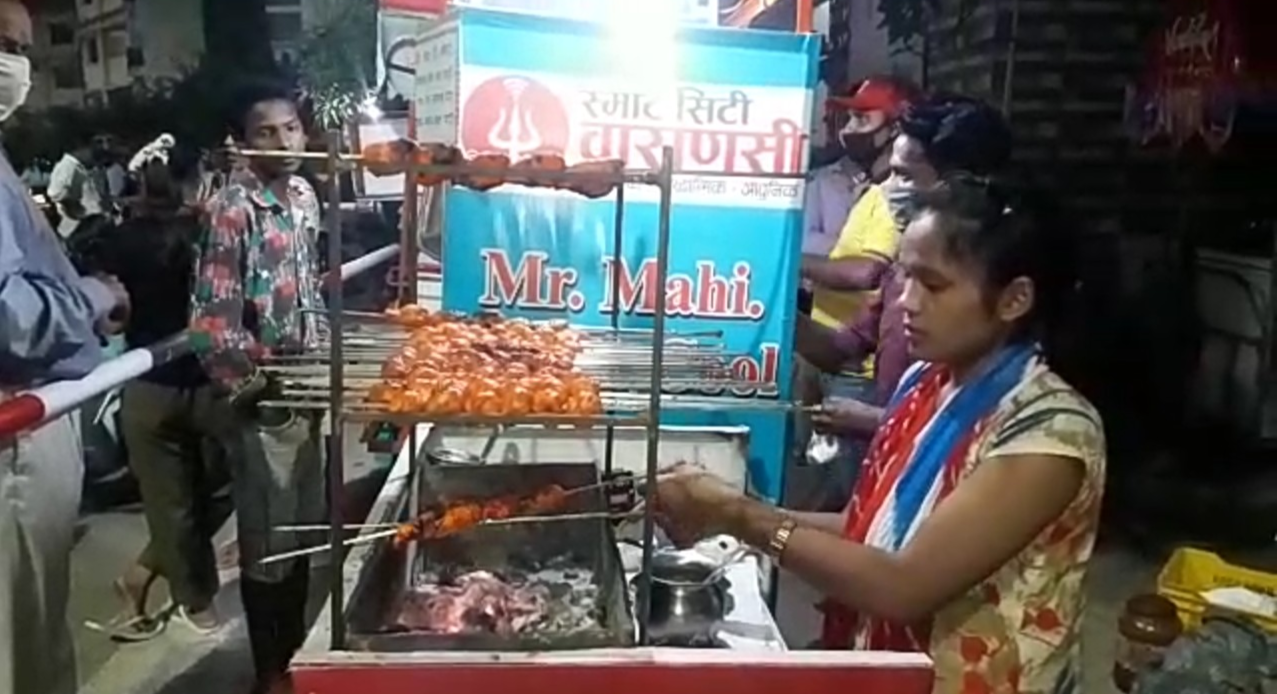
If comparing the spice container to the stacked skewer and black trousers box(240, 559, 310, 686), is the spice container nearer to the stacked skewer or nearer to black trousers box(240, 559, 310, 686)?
the stacked skewer

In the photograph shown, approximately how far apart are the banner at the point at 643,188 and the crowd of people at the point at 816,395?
0.30 m

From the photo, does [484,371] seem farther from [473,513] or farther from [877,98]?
[877,98]

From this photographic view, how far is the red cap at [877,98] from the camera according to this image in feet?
11.9

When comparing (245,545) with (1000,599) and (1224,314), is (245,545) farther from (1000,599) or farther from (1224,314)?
(1224,314)

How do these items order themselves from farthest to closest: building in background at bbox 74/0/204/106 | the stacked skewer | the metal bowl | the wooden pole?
1. building in background at bbox 74/0/204/106
2. the wooden pole
3. the metal bowl
4. the stacked skewer

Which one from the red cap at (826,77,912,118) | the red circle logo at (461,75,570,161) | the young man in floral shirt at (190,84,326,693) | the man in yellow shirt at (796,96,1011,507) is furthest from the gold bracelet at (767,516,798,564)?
the red cap at (826,77,912,118)

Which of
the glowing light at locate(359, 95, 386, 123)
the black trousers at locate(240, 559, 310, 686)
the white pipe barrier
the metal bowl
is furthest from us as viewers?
the glowing light at locate(359, 95, 386, 123)

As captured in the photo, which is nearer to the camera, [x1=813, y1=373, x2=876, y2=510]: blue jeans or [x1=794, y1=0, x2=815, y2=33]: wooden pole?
[x1=794, y1=0, x2=815, y2=33]: wooden pole

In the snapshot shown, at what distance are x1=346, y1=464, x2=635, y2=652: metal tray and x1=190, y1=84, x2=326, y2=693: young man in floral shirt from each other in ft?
3.64

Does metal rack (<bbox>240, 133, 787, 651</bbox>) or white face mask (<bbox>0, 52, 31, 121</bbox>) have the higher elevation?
white face mask (<bbox>0, 52, 31, 121</bbox>)

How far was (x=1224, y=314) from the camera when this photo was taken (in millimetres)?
4684

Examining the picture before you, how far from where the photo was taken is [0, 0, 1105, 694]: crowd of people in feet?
4.71

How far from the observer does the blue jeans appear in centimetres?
325

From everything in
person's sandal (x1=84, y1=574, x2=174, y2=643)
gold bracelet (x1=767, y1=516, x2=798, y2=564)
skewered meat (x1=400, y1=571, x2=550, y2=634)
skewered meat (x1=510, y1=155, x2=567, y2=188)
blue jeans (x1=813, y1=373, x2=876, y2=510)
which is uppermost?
skewered meat (x1=510, y1=155, x2=567, y2=188)
